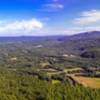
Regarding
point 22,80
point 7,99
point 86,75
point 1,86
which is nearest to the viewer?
point 7,99

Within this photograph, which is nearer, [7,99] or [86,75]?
[7,99]

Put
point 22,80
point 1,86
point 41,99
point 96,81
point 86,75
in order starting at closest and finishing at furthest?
point 41,99 < point 1,86 < point 22,80 < point 96,81 < point 86,75

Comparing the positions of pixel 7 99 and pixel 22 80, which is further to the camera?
pixel 22 80

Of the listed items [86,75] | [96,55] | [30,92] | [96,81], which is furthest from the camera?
[96,55]

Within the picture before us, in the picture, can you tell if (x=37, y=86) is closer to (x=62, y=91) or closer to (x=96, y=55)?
(x=62, y=91)

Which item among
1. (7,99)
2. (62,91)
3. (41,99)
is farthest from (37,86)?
(7,99)

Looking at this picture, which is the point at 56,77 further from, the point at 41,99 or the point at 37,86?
the point at 41,99

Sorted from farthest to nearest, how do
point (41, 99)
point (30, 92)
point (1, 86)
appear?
point (1, 86) < point (30, 92) < point (41, 99)

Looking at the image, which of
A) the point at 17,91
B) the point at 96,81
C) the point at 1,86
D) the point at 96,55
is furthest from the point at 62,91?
the point at 96,55

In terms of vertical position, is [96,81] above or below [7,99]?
below
